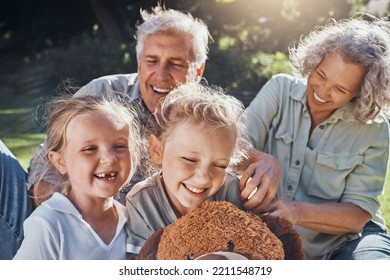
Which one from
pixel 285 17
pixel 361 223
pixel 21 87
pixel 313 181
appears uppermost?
pixel 285 17

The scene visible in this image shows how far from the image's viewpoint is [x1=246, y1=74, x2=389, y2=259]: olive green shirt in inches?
58.7

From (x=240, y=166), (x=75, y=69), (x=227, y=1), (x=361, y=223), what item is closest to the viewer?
(x=240, y=166)

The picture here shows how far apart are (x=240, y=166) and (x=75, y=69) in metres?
1.80

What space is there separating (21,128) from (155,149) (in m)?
1.40

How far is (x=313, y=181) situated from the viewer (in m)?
1.51

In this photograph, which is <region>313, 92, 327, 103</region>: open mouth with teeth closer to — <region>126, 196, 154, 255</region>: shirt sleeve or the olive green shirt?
the olive green shirt

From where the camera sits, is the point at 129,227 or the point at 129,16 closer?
the point at 129,227

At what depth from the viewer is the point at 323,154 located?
1.50 metres

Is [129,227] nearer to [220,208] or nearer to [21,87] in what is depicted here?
[220,208]

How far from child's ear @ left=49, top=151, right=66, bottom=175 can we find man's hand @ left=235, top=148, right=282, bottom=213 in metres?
0.37

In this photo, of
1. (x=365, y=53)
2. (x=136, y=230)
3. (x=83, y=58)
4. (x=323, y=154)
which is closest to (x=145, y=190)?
(x=136, y=230)

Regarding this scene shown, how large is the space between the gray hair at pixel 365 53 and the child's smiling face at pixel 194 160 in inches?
16.5

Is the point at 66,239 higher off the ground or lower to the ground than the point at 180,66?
lower

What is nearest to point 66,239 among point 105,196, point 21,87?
point 105,196
